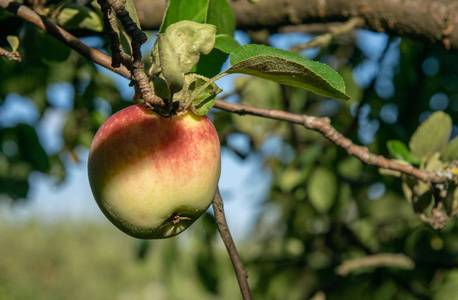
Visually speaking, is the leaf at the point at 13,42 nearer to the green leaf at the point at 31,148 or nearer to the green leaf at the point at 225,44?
the green leaf at the point at 225,44

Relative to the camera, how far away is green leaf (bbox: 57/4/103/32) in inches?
24.5

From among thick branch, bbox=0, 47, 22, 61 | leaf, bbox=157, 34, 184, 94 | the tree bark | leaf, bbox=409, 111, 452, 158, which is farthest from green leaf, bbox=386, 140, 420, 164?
thick branch, bbox=0, 47, 22, 61

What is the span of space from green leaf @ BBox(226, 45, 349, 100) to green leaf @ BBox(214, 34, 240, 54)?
11cm

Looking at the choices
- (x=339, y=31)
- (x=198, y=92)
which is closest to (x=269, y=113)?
(x=198, y=92)

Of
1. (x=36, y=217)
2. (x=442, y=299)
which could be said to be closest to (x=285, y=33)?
(x=442, y=299)

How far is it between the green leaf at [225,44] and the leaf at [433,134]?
14.1 inches

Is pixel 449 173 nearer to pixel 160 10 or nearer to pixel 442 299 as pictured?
pixel 160 10

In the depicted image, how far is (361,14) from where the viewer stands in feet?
3.10

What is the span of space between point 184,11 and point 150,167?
0.23m

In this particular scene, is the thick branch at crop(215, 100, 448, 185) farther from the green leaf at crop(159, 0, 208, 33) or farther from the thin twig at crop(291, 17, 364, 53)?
the thin twig at crop(291, 17, 364, 53)

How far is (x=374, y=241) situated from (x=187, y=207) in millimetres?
1411

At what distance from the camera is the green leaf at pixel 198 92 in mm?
443

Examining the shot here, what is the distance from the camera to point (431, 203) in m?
0.75

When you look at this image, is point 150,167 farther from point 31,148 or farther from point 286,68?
point 31,148
